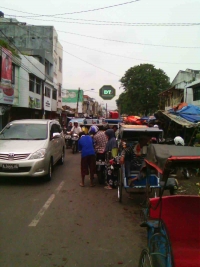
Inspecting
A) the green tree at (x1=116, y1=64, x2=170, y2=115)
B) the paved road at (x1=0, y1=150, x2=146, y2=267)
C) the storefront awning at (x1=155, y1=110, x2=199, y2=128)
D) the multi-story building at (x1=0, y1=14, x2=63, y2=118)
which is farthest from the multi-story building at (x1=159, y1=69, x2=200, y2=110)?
the paved road at (x1=0, y1=150, x2=146, y2=267)

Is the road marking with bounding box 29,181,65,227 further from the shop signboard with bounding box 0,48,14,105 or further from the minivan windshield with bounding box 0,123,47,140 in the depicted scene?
the shop signboard with bounding box 0,48,14,105

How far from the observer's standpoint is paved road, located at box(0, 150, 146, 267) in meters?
3.76

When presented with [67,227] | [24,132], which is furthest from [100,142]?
[67,227]

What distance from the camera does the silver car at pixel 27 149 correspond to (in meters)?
7.64

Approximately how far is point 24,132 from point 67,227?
4.91 m

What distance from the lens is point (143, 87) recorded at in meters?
43.3

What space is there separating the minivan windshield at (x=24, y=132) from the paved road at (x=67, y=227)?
1.67 meters

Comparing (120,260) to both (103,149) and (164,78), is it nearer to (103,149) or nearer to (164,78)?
(103,149)

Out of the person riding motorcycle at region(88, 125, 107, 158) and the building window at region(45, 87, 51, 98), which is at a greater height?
the building window at region(45, 87, 51, 98)

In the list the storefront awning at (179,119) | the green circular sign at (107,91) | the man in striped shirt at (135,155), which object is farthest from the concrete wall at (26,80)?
the man in striped shirt at (135,155)

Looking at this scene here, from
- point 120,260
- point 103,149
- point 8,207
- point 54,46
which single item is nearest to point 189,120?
point 103,149

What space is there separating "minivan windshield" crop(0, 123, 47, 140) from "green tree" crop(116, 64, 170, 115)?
3491cm

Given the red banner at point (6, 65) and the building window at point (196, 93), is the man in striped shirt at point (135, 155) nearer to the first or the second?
the red banner at point (6, 65)

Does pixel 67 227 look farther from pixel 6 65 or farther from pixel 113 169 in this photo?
pixel 6 65
